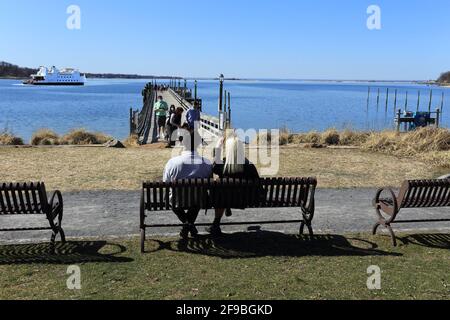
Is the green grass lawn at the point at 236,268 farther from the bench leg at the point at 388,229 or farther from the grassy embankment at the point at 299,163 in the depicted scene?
the grassy embankment at the point at 299,163

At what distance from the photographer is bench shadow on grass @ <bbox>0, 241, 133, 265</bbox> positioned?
5.43 meters

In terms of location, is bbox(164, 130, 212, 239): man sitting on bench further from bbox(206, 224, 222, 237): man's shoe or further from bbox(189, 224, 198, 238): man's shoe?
bbox(206, 224, 222, 237): man's shoe

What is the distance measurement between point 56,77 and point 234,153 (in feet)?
521

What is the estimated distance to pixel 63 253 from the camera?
5.69 metres

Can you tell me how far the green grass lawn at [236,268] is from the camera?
14.9 feet

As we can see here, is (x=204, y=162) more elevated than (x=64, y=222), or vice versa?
(x=204, y=162)

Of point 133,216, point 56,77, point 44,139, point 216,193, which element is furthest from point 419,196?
point 56,77

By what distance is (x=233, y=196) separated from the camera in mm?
6121

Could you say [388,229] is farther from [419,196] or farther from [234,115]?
[234,115]

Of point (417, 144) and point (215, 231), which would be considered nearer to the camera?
point (215, 231)

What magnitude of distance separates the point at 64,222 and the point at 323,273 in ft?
13.4

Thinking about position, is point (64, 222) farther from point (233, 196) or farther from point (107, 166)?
point (107, 166)

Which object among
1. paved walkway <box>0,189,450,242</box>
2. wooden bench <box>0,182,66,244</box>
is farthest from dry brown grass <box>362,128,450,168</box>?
wooden bench <box>0,182,66,244</box>
